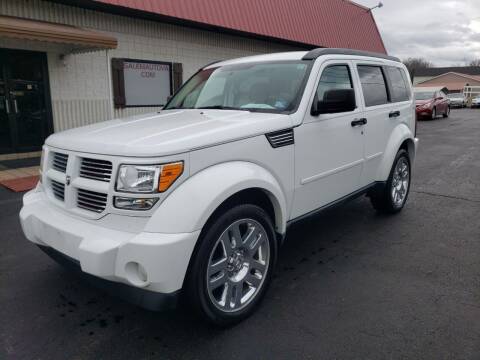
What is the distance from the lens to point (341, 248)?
4.19 m

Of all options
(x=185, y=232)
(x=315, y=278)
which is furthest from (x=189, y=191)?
(x=315, y=278)

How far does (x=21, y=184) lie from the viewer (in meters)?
6.97

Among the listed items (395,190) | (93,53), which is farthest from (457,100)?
(395,190)

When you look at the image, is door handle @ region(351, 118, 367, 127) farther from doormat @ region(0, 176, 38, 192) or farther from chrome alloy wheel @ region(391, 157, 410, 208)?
doormat @ region(0, 176, 38, 192)

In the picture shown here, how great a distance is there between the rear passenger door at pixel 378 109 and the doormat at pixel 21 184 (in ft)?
17.8

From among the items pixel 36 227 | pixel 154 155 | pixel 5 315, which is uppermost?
pixel 154 155

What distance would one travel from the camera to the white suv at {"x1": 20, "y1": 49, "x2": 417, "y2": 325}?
94.1 inches

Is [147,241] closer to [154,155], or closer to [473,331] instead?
[154,155]

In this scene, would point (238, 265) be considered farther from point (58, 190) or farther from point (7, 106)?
point (7, 106)

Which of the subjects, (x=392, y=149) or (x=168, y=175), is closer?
(x=168, y=175)

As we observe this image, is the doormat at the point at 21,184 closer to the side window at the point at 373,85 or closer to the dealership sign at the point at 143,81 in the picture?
the dealership sign at the point at 143,81

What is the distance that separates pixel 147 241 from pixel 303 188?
5.10 ft

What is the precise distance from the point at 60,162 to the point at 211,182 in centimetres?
122

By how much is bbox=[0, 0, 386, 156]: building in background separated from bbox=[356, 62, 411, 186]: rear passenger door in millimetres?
6393
